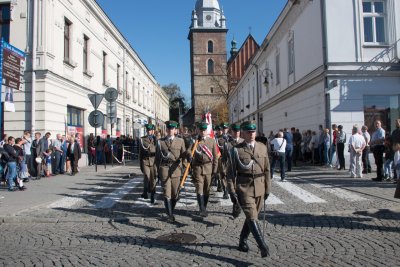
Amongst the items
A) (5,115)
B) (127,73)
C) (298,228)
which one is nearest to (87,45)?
(5,115)

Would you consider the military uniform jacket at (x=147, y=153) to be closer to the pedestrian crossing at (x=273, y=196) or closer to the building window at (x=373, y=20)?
the pedestrian crossing at (x=273, y=196)

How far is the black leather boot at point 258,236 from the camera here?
4.76 m

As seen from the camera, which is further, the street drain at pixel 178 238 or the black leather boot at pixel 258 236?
the street drain at pixel 178 238

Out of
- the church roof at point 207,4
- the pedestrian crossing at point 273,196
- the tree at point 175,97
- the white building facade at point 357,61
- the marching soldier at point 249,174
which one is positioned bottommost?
the pedestrian crossing at point 273,196

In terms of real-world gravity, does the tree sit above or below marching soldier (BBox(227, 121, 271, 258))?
above

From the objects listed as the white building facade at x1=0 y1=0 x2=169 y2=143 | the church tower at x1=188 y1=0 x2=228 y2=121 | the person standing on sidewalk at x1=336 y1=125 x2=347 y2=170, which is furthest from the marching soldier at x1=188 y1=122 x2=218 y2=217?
the church tower at x1=188 y1=0 x2=228 y2=121

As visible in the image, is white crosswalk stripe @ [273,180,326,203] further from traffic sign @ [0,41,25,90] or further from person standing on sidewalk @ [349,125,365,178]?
traffic sign @ [0,41,25,90]

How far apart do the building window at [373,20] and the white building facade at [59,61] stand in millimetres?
13621

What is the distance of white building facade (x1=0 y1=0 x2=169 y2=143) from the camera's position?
15703 mm

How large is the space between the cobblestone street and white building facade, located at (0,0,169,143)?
767cm

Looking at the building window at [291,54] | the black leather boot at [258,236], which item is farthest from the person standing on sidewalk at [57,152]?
the building window at [291,54]

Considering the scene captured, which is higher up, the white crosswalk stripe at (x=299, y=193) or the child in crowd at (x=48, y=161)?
the child in crowd at (x=48, y=161)

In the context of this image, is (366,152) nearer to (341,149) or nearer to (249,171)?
(341,149)

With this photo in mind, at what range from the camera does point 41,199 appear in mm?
9508
